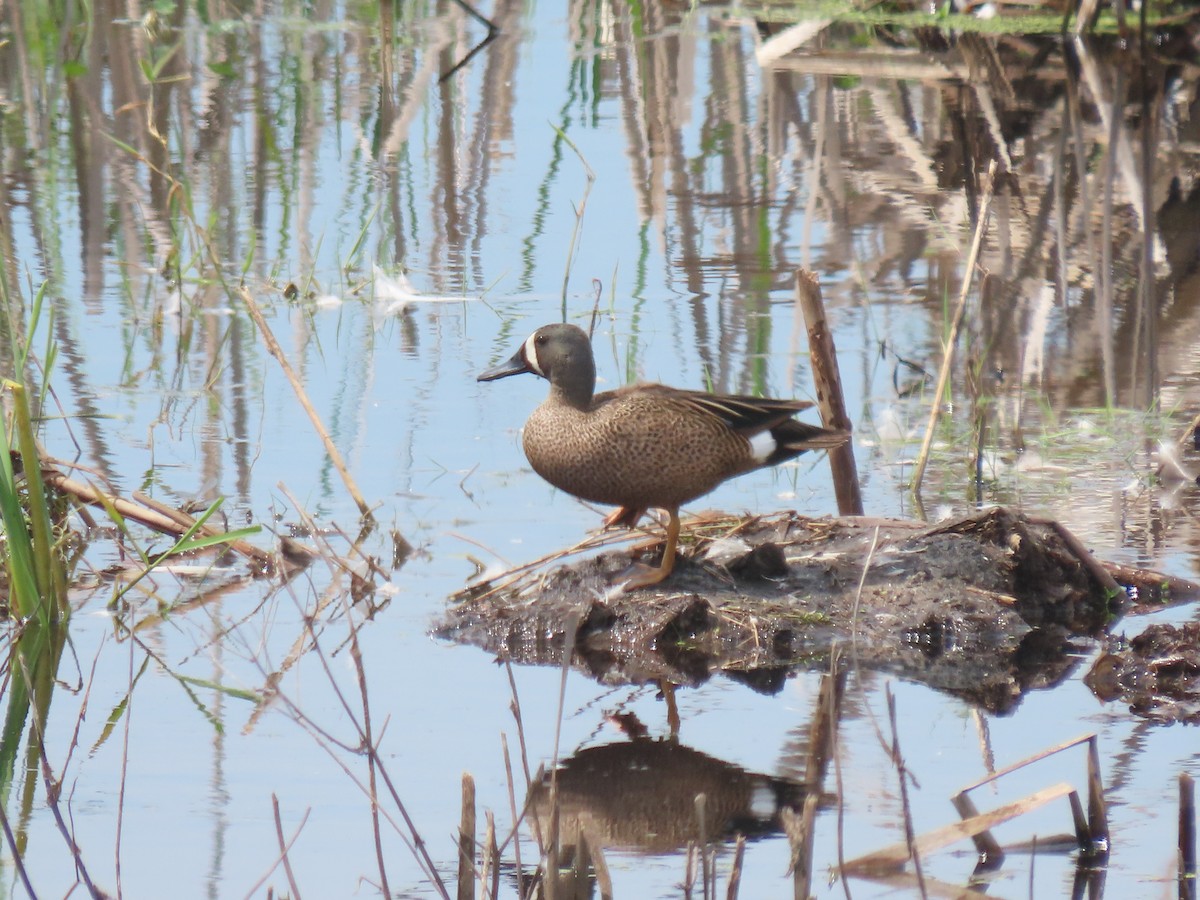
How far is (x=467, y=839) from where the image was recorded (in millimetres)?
2820

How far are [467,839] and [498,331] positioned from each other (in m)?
4.83

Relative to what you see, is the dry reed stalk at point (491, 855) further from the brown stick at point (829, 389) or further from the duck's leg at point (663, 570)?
the brown stick at point (829, 389)

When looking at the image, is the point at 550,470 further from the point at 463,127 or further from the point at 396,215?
the point at 463,127

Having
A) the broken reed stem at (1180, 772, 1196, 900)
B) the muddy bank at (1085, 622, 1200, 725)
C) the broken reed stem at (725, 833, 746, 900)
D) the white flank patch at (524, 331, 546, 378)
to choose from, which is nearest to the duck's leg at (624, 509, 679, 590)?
the white flank patch at (524, 331, 546, 378)

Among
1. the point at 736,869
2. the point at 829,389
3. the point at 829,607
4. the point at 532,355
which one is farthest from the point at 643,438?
the point at 736,869

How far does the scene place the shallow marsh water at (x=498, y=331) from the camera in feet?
12.9

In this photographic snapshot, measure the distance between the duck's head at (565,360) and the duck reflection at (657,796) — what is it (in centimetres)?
138

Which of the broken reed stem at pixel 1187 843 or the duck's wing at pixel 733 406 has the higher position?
the duck's wing at pixel 733 406

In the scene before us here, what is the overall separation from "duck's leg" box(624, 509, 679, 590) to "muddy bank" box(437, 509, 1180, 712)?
0.04 meters

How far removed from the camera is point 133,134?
10.5 metres

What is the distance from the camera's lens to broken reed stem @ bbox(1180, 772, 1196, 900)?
309cm

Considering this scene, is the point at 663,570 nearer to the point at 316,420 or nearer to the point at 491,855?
the point at 316,420

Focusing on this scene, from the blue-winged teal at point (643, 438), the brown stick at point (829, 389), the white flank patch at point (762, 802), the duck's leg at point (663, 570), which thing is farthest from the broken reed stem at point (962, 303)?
the white flank patch at point (762, 802)

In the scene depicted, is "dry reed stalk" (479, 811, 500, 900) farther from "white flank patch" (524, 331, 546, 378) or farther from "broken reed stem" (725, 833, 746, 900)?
"white flank patch" (524, 331, 546, 378)
